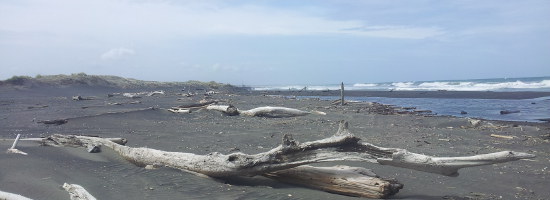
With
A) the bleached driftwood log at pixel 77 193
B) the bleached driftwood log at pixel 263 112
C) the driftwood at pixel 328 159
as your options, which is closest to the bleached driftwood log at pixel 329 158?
the driftwood at pixel 328 159

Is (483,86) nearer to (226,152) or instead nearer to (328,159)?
(226,152)

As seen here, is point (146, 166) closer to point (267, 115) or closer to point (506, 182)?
point (506, 182)

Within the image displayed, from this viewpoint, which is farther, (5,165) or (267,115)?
(267,115)

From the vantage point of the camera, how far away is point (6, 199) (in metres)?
4.90

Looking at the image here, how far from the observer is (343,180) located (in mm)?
5727

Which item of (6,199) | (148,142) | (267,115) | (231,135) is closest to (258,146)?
(231,135)

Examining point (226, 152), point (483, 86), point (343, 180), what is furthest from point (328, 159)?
point (483, 86)

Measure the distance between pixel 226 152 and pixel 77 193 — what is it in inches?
163

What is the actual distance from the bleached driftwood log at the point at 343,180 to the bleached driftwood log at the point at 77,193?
2.45m

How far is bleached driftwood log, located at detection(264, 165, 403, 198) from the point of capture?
217 inches

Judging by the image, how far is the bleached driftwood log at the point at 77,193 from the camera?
197 inches

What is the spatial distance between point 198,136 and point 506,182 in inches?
293

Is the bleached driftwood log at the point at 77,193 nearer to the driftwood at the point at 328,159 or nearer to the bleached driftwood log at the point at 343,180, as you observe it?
the driftwood at the point at 328,159

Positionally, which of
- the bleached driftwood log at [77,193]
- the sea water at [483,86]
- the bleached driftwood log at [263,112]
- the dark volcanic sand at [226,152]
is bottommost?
the dark volcanic sand at [226,152]
